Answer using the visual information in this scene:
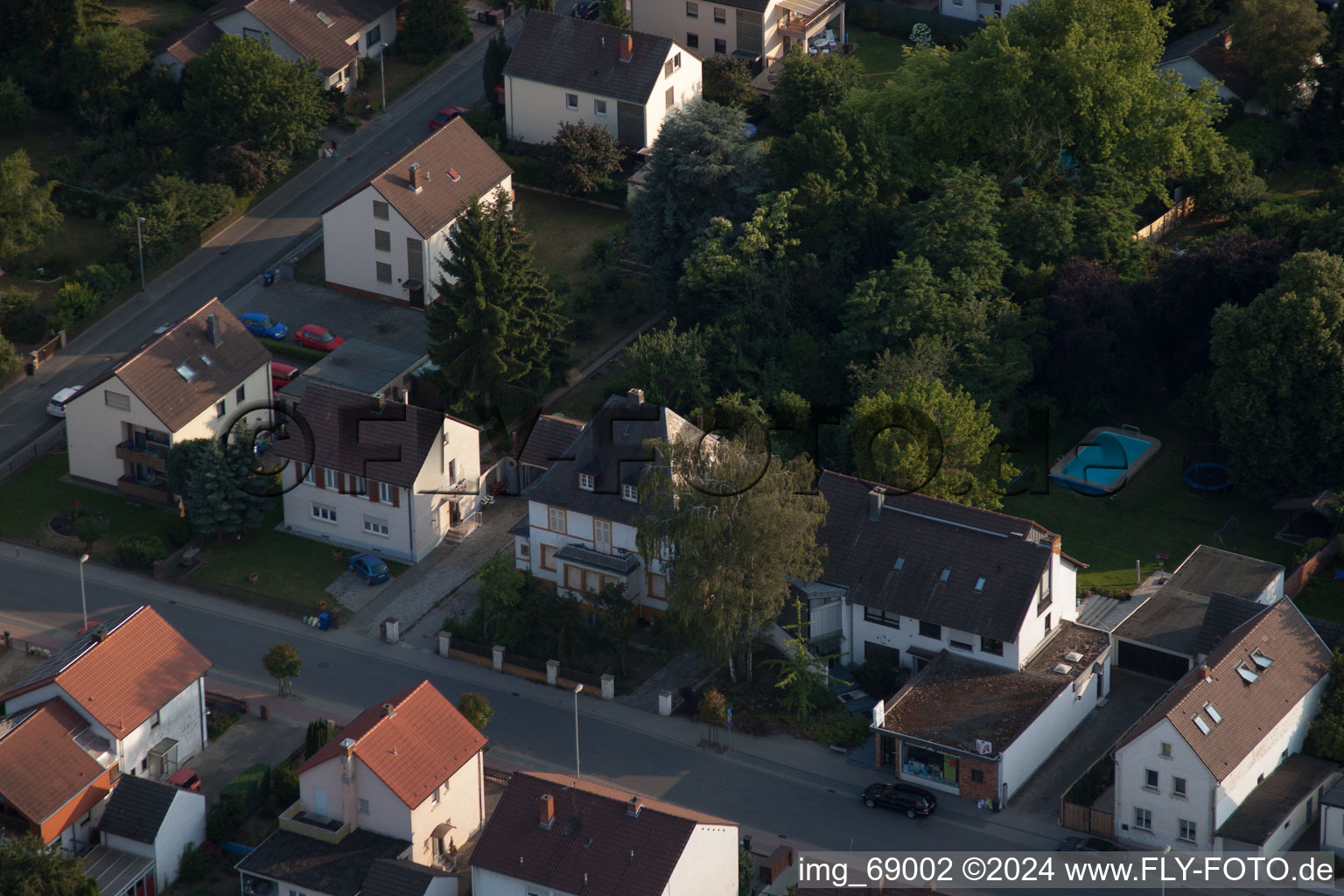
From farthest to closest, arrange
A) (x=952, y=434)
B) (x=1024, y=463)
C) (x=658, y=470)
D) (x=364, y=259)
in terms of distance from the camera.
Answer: (x=364, y=259), (x=1024, y=463), (x=952, y=434), (x=658, y=470)

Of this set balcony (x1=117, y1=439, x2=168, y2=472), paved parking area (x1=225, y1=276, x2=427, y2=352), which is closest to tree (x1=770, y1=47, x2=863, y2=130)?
paved parking area (x1=225, y1=276, x2=427, y2=352)

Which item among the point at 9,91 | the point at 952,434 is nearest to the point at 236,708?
the point at 952,434

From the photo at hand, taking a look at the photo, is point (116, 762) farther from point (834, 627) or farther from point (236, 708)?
point (834, 627)

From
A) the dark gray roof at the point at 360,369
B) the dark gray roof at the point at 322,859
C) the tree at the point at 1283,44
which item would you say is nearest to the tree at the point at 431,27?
the dark gray roof at the point at 360,369

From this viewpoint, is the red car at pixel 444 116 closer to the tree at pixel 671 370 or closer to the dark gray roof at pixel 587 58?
the dark gray roof at pixel 587 58

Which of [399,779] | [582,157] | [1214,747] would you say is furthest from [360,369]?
[1214,747]
